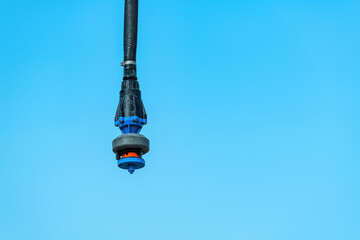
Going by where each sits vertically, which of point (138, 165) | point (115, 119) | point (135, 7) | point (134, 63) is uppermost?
point (135, 7)

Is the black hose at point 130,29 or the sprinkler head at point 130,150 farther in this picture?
the black hose at point 130,29

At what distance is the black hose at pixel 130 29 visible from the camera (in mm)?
36031

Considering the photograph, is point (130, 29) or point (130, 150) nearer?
point (130, 150)

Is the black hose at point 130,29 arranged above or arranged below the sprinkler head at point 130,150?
above

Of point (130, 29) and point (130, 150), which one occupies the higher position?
point (130, 29)

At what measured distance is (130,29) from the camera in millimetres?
36438

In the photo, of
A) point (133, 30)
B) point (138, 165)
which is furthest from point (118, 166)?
point (133, 30)

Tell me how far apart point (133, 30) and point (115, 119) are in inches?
197

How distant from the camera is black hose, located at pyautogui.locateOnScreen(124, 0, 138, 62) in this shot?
36.0 metres

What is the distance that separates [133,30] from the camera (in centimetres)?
3647

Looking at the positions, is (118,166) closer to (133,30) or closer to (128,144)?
(128,144)

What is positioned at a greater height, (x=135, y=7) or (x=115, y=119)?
(x=135, y=7)

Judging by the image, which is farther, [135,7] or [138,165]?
[135,7]

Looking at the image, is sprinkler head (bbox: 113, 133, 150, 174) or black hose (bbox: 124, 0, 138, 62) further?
black hose (bbox: 124, 0, 138, 62)
